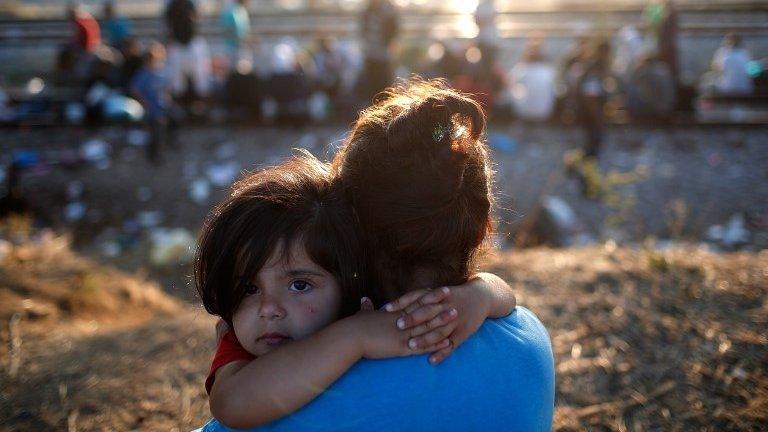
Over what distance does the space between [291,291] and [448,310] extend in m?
0.41

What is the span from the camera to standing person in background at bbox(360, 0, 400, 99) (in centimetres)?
1006

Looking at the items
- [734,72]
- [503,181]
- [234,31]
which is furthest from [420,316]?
[234,31]

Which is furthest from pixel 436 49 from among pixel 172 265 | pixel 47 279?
pixel 47 279

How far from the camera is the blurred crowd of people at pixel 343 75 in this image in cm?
977

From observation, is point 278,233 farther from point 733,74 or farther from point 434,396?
point 733,74

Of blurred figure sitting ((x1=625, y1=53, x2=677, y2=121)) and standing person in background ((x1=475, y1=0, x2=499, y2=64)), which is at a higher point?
standing person in background ((x1=475, y1=0, x2=499, y2=64))

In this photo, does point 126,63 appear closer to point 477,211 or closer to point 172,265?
point 172,265

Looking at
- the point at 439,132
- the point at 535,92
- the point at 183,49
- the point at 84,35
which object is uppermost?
the point at 439,132

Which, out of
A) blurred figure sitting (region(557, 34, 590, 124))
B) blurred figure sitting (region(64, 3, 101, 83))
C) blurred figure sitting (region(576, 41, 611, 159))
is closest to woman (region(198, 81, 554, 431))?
blurred figure sitting (region(576, 41, 611, 159))

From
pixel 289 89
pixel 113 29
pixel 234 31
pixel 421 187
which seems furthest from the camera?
pixel 113 29

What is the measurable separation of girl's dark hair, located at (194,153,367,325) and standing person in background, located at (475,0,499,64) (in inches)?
359

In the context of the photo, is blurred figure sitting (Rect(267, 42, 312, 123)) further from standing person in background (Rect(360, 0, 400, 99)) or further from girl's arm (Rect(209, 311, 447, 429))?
girl's arm (Rect(209, 311, 447, 429))

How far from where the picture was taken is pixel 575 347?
3551 millimetres

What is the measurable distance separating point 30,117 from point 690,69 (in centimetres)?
1265
